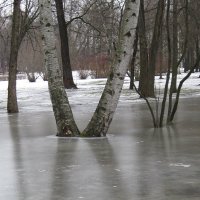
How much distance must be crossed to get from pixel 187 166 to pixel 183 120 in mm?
6704

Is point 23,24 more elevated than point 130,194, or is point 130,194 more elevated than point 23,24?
point 23,24

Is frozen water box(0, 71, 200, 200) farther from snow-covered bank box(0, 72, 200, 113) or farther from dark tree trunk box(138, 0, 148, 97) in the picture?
Result: dark tree trunk box(138, 0, 148, 97)

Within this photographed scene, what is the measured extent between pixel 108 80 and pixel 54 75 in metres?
1.24

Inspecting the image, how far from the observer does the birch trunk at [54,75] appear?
11.3m

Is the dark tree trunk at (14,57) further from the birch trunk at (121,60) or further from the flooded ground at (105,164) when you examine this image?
the birch trunk at (121,60)

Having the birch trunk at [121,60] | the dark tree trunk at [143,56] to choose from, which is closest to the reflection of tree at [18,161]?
the birch trunk at [121,60]

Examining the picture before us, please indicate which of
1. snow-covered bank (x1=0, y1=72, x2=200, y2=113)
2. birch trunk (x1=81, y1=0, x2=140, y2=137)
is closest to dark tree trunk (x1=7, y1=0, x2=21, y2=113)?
snow-covered bank (x1=0, y1=72, x2=200, y2=113)

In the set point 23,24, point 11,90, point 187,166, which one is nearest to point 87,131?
point 187,166

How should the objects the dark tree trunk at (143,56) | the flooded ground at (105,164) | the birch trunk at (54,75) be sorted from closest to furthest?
the flooded ground at (105,164)
the birch trunk at (54,75)
the dark tree trunk at (143,56)

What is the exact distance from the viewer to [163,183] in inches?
266

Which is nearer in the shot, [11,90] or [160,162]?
[160,162]

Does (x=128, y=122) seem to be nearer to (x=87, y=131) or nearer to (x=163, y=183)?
(x=87, y=131)

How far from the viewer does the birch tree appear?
11.0 metres

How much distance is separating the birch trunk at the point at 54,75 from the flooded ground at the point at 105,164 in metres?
0.41
